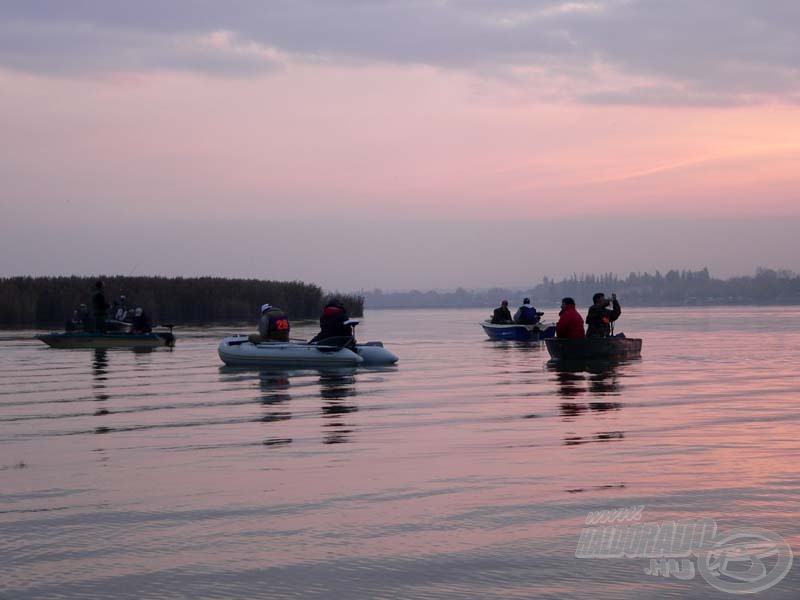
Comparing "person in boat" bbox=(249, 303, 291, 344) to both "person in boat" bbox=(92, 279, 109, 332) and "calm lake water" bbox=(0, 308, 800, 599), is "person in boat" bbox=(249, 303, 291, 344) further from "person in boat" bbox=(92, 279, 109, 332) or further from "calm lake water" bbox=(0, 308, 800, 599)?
"person in boat" bbox=(92, 279, 109, 332)

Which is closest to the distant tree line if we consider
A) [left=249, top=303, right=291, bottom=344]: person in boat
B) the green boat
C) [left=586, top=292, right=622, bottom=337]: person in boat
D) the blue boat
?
the green boat

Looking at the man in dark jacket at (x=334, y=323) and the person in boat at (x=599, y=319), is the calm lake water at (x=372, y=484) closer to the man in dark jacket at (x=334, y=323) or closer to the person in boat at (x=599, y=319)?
the man in dark jacket at (x=334, y=323)

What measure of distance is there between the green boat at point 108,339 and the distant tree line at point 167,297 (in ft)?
59.3

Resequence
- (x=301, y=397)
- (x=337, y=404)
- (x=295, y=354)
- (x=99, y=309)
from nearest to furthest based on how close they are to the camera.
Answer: (x=337, y=404) → (x=301, y=397) → (x=295, y=354) → (x=99, y=309)

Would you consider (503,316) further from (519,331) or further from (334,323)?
(334,323)

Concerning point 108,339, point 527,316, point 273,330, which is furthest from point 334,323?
point 527,316

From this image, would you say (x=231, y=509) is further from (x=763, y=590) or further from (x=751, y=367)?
(x=751, y=367)

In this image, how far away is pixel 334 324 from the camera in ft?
92.7

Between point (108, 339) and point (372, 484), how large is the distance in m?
30.0

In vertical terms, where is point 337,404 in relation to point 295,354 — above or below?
below

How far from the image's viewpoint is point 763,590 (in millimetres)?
6715

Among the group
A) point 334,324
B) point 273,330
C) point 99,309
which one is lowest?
point 273,330

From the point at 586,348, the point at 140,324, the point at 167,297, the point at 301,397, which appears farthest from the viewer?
the point at 167,297

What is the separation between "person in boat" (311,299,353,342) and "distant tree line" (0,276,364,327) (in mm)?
31727
